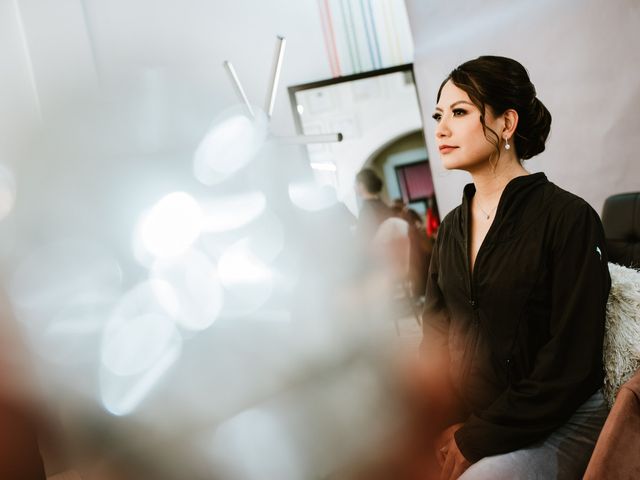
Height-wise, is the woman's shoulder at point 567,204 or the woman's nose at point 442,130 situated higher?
the woman's nose at point 442,130

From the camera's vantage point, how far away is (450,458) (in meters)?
0.92

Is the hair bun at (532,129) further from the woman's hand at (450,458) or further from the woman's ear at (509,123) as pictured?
the woman's hand at (450,458)

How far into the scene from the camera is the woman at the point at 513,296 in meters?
0.82

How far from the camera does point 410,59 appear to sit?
235 cm

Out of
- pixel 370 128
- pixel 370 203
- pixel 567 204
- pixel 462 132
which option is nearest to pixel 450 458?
pixel 567 204

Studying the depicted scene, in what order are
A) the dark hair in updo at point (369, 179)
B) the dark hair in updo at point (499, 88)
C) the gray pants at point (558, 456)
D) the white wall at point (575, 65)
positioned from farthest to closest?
the dark hair in updo at point (369, 179), the white wall at point (575, 65), the dark hair in updo at point (499, 88), the gray pants at point (558, 456)

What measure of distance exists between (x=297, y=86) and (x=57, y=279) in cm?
152

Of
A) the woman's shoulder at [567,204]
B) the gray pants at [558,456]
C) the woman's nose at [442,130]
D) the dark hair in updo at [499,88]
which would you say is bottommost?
the gray pants at [558,456]

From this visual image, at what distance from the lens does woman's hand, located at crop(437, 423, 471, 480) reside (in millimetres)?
884

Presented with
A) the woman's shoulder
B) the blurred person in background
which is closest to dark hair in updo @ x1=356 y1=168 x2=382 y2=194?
the blurred person in background

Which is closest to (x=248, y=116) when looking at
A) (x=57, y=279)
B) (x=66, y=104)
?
(x=66, y=104)

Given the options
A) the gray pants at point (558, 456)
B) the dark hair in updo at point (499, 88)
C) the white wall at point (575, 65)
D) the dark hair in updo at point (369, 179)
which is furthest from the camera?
the dark hair in updo at point (369, 179)

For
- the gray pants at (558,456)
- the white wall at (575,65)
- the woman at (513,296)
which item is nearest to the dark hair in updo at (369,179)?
the white wall at (575,65)

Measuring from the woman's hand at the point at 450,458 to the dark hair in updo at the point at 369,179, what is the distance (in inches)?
59.4
